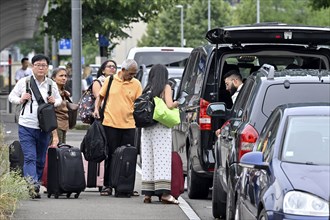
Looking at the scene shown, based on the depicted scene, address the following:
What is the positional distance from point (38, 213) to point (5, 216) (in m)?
1.20

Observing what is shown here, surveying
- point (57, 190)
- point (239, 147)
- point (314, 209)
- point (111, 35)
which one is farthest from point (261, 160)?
point (111, 35)

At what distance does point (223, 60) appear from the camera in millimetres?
14648

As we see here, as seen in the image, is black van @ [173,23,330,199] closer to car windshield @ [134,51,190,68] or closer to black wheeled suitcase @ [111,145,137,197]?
black wheeled suitcase @ [111,145,137,197]

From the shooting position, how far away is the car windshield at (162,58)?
1038 inches

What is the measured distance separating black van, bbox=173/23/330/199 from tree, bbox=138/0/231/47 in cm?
7733

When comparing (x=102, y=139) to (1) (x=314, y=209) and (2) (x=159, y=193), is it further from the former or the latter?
(1) (x=314, y=209)

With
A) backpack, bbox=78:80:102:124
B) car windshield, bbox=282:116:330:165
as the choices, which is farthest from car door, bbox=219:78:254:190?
backpack, bbox=78:80:102:124

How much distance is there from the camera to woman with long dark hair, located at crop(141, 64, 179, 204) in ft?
46.2

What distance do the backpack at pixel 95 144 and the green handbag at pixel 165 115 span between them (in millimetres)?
1093

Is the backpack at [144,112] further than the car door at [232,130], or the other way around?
the backpack at [144,112]

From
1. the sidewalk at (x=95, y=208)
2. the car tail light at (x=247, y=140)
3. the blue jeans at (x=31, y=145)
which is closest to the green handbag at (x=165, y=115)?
the sidewalk at (x=95, y=208)

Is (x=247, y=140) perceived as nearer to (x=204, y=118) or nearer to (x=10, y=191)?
(x=10, y=191)

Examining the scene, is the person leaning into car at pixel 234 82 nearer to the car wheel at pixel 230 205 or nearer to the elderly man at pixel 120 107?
the elderly man at pixel 120 107

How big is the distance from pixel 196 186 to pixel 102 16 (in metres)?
21.1
